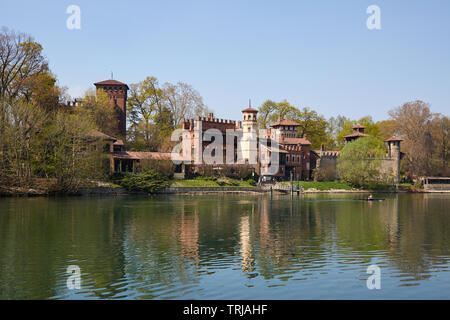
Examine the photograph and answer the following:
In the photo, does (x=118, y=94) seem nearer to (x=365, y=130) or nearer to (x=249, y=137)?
(x=249, y=137)

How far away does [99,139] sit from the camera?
206ft

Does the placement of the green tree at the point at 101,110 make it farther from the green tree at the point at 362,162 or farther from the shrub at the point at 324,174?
the green tree at the point at 362,162

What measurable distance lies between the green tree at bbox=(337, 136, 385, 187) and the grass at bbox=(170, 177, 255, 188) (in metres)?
15.8

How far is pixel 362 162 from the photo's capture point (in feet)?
250

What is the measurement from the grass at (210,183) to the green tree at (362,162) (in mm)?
15808

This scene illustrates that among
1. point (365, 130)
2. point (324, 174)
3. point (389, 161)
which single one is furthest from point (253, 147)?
point (365, 130)

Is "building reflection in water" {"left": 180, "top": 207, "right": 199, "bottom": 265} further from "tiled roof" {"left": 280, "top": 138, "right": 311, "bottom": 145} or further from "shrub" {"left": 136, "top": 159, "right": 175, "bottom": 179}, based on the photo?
"tiled roof" {"left": 280, "top": 138, "right": 311, "bottom": 145}

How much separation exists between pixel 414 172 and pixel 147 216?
208ft

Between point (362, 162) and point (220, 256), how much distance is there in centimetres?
6022

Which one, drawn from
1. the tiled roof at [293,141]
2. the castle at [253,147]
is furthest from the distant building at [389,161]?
the tiled roof at [293,141]

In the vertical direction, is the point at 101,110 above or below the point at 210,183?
above

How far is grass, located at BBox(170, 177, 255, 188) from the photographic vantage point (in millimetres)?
68387

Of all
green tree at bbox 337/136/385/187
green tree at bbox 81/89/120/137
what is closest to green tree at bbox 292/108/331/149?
green tree at bbox 337/136/385/187
